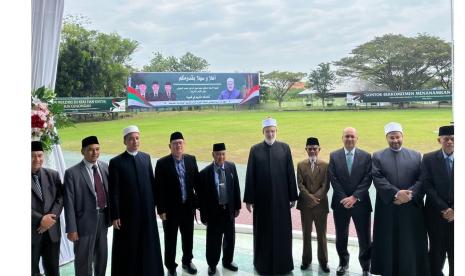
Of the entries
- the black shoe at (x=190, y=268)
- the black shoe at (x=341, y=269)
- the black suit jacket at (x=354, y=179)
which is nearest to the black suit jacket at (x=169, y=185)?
the black shoe at (x=190, y=268)

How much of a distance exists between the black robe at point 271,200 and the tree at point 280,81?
3.91m

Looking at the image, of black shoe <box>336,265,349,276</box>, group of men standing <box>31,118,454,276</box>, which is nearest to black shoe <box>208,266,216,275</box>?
group of men standing <box>31,118,454,276</box>

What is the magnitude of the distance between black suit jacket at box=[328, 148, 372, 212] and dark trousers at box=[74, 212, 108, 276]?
1894mm

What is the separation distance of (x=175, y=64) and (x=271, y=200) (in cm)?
430

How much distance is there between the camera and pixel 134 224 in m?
3.19

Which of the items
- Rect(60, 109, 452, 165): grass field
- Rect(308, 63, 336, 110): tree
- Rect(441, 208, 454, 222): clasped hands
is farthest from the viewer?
Rect(308, 63, 336, 110): tree

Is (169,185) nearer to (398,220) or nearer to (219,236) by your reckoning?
(219,236)

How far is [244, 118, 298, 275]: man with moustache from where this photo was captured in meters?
3.45

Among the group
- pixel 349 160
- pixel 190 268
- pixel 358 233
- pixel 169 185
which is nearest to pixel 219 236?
pixel 190 268

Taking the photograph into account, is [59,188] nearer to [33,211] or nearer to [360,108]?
[33,211]

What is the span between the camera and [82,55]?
6.45 meters

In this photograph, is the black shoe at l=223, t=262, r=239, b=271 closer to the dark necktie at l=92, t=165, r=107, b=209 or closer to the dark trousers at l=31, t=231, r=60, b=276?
the dark necktie at l=92, t=165, r=107, b=209

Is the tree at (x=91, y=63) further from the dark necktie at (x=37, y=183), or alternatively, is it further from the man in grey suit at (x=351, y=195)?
the man in grey suit at (x=351, y=195)
